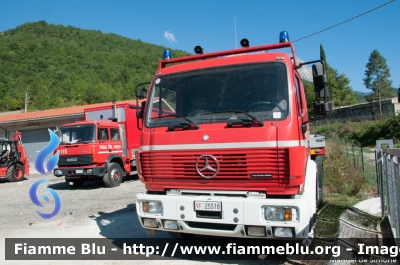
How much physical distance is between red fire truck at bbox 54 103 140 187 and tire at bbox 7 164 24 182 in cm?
473

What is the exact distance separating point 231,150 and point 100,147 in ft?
28.2

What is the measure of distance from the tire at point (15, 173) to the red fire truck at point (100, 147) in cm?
473

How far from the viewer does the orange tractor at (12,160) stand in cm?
1603

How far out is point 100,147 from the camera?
39.1 feet

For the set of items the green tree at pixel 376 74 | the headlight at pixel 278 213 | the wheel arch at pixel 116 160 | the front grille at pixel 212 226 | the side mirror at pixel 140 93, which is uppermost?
the green tree at pixel 376 74

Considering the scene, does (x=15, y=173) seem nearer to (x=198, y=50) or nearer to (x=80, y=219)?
(x=80, y=219)

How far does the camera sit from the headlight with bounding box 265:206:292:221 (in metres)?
3.89

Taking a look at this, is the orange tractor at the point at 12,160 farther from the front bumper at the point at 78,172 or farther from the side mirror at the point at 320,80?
the side mirror at the point at 320,80

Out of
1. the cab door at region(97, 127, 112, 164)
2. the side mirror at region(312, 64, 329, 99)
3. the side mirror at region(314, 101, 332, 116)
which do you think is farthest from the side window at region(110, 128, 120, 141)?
the side mirror at region(312, 64, 329, 99)

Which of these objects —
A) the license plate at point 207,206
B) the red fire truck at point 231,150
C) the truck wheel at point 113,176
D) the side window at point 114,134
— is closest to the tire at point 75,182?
the truck wheel at point 113,176

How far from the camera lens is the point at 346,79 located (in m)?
71.9

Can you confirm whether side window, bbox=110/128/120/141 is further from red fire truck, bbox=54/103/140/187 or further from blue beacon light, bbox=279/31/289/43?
blue beacon light, bbox=279/31/289/43

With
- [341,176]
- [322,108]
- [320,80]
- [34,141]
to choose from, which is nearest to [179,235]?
[322,108]

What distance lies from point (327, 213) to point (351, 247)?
7.13ft
